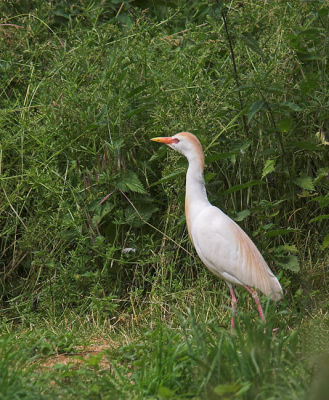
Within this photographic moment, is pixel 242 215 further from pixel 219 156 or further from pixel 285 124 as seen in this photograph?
pixel 285 124

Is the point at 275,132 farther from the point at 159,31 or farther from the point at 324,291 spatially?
the point at 159,31

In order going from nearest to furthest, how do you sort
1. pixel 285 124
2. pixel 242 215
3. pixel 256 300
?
pixel 256 300 → pixel 285 124 → pixel 242 215

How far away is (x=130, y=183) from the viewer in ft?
17.7

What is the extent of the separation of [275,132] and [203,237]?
99cm

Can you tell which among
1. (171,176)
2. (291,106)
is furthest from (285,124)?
(171,176)

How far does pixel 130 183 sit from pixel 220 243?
884mm

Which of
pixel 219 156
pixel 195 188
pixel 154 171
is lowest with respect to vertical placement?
pixel 154 171

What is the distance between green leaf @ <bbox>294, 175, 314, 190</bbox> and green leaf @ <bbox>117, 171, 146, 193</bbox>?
42.3 inches

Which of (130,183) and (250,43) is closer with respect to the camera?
(250,43)

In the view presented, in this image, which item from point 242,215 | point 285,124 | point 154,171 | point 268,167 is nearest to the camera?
point 285,124

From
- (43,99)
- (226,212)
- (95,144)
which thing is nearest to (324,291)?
(226,212)

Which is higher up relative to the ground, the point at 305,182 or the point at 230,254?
the point at 305,182

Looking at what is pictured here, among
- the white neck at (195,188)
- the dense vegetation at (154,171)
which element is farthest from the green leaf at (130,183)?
the white neck at (195,188)

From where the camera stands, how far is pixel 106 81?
221 inches
